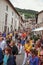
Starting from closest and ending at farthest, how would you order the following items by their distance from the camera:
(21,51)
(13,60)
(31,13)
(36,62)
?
(36,62) < (13,60) < (21,51) < (31,13)

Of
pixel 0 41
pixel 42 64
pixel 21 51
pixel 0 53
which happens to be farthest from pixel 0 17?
pixel 42 64

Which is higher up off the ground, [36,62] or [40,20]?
[36,62]

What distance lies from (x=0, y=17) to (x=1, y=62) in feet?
98.4

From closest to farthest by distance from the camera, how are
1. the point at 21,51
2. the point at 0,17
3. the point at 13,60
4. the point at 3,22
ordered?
the point at 13,60 → the point at 21,51 → the point at 0,17 → the point at 3,22

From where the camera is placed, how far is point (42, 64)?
24.3 ft

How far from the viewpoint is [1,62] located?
1053 cm

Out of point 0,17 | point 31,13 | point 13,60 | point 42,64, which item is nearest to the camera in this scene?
point 42,64

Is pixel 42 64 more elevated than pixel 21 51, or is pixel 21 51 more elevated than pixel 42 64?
pixel 42 64

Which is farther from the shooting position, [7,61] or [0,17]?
[0,17]

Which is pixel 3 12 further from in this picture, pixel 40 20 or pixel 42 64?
pixel 42 64

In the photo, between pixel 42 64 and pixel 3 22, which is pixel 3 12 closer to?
pixel 3 22

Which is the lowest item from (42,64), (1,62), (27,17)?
(27,17)

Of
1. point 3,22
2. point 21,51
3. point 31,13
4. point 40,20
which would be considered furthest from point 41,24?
point 31,13

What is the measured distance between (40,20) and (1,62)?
182 ft
